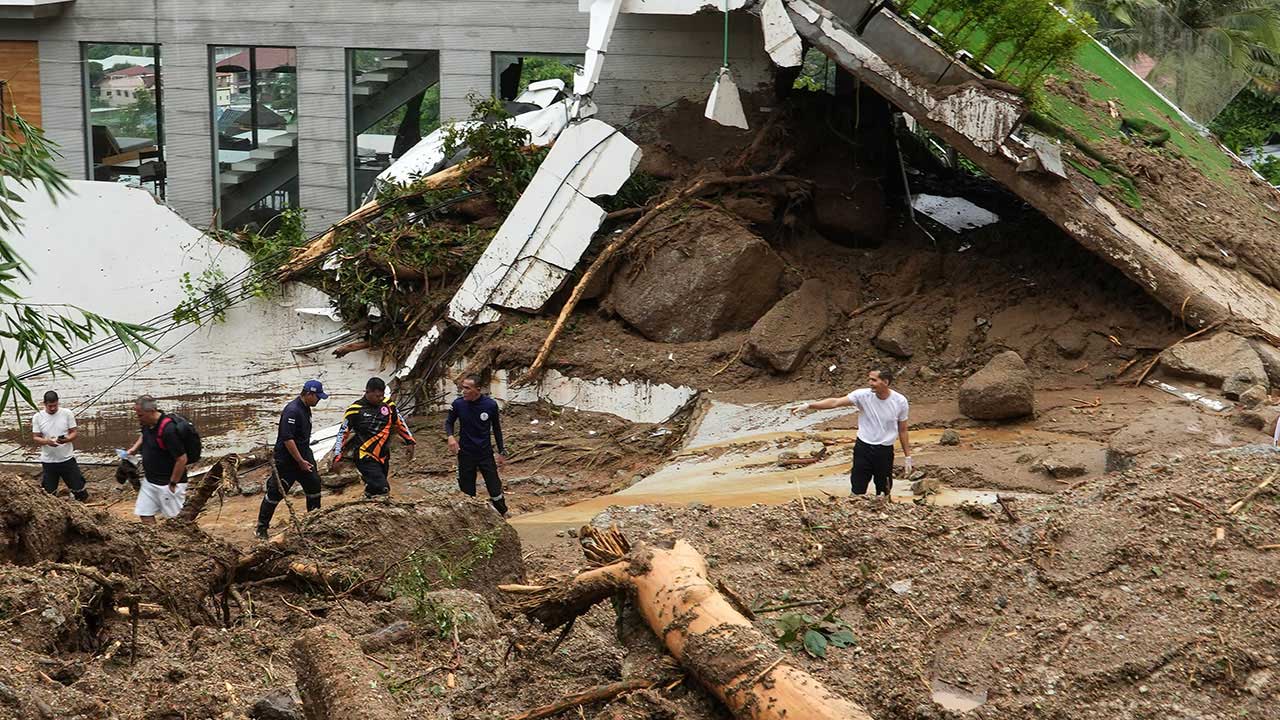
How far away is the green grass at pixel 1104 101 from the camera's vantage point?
44.3ft

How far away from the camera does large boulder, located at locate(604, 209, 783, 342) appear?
44.8ft

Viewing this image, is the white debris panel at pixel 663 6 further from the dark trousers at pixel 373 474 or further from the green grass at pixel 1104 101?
the dark trousers at pixel 373 474

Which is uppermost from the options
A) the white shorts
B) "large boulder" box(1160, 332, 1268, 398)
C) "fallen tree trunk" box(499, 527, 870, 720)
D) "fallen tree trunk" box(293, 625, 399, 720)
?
"fallen tree trunk" box(499, 527, 870, 720)

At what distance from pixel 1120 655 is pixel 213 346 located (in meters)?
12.2

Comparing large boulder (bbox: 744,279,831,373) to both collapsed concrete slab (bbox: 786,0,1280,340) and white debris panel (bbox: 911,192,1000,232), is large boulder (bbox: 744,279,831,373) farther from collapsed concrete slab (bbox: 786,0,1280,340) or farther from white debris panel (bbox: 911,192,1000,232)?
white debris panel (bbox: 911,192,1000,232)

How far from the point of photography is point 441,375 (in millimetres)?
14359

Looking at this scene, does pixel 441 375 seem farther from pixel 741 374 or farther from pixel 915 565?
pixel 915 565

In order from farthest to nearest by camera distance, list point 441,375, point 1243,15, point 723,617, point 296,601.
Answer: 1. point 1243,15
2. point 441,375
3. point 296,601
4. point 723,617

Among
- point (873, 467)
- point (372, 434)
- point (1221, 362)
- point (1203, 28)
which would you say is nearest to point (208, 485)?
point (372, 434)

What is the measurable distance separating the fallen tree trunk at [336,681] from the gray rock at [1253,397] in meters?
7.95

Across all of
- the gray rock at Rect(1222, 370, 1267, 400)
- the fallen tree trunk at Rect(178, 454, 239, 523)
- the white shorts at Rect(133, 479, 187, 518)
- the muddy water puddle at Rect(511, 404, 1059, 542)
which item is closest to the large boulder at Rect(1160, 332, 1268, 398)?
the gray rock at Rect(1222, 370, 1267, 400)

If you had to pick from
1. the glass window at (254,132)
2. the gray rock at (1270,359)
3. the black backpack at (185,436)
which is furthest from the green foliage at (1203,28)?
the black backpack at (185,436)

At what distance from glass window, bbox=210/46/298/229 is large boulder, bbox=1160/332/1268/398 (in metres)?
11.9

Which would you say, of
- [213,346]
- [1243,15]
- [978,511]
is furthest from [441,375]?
[1243,15]
